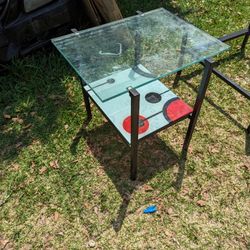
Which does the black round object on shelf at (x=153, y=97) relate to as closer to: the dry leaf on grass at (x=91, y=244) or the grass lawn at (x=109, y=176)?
the grass lawn at (x=109, y=176)

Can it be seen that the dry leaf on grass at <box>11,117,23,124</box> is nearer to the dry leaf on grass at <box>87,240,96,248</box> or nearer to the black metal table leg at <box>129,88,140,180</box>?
the black metal table leg at <box>129,88,140,180</box>

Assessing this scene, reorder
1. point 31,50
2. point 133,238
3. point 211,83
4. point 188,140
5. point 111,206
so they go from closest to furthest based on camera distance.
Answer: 1. point 133,238
2. point 111,206
3. point 188,140
4. point 211,83
5. point 31,50

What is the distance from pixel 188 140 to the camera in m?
3.08

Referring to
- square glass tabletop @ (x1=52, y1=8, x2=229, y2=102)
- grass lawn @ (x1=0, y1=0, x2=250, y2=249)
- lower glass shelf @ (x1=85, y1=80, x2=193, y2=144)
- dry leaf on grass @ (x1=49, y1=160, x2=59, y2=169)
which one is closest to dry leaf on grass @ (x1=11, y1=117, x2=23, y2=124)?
grass lawn @ (x1=0, y1=0, x2=250, y2=249)

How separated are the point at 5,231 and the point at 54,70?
241cm

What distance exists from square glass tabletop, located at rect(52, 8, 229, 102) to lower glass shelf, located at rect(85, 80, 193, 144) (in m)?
0.47

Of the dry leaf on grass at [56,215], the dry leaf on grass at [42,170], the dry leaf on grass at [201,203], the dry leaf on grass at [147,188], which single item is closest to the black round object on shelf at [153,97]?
the dry leaf on grass at [147,188]

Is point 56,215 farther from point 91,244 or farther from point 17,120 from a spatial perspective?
point 17,120

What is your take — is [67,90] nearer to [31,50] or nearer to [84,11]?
[31,50]

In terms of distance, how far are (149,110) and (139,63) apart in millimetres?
630

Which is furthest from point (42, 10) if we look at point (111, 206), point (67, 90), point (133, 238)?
point (133, 238)

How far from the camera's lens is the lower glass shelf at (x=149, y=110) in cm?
276

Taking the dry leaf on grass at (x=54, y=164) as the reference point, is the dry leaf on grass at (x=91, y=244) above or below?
below

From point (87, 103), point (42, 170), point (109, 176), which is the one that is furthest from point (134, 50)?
point (42, 170)
